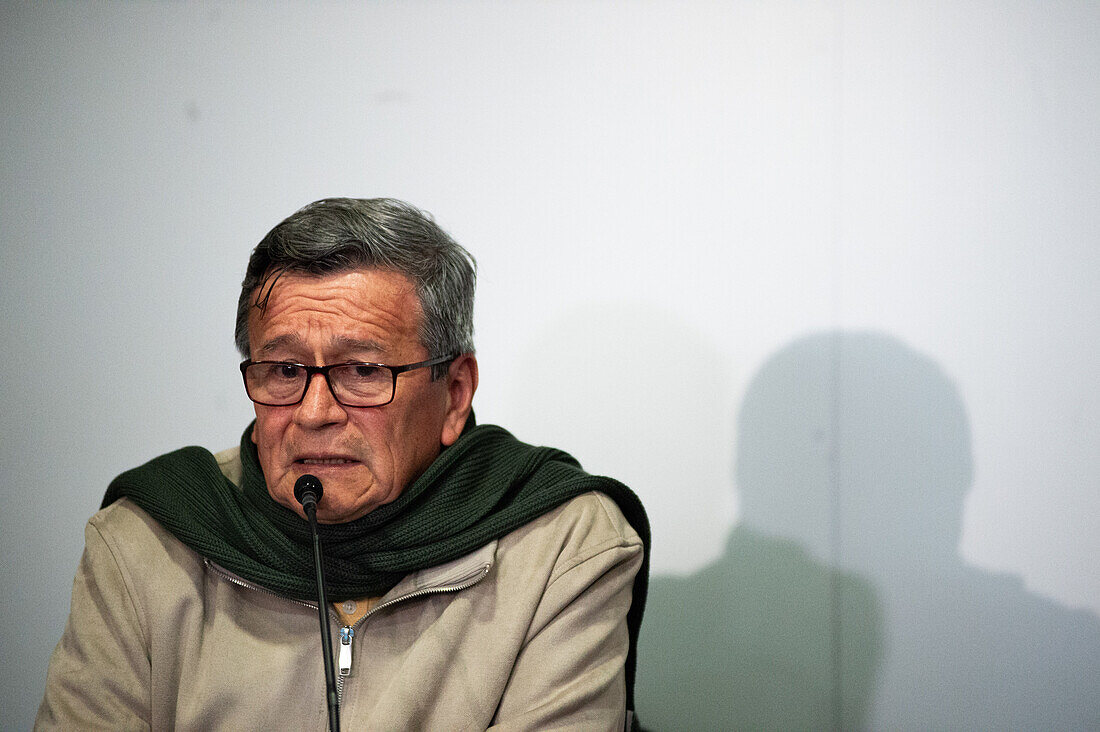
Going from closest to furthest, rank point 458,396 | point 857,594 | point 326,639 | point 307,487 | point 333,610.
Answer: point 326,639 < point 307,487 < point 333,610 < point 458,396 < point 857,594

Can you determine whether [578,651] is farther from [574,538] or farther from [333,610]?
[333,610]

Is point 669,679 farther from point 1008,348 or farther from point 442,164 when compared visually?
point 442,164

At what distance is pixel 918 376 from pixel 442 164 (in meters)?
1.13

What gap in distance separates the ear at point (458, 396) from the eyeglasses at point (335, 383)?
145mm

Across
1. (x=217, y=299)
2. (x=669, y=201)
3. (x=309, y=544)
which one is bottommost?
(x=309, y=544)

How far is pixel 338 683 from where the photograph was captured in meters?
1.34

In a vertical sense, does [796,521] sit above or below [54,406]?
below

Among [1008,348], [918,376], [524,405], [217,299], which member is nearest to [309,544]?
[524,405]

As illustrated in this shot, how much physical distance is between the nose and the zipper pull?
0.98 feet

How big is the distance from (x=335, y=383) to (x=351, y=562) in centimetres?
27

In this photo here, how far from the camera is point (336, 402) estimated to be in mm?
1338

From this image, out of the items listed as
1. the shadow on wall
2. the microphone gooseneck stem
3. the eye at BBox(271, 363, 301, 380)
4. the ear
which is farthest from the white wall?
the microphone gooseneck stem

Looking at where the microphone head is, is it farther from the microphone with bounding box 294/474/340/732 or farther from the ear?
the ear

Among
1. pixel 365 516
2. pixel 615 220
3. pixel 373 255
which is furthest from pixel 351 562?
pixel 615 220
